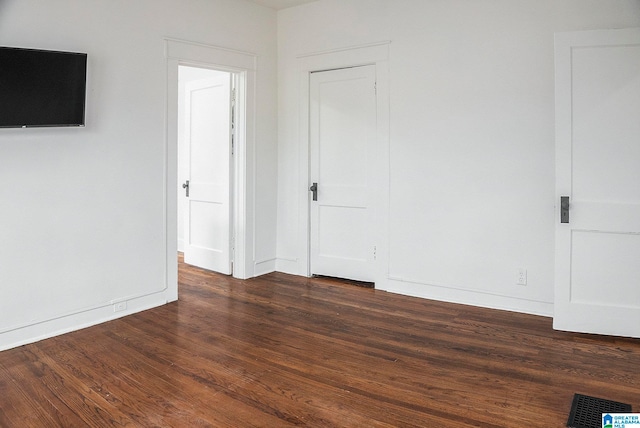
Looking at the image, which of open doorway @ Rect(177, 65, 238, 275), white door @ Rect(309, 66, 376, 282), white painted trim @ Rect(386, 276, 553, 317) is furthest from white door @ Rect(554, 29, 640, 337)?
open doorway @ Rect(177, 65, 238, 275)

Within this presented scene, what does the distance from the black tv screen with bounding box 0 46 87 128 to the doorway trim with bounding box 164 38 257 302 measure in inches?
35.1

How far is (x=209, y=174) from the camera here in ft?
18.1

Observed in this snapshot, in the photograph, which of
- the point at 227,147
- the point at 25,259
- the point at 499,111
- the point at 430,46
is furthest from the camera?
the point at 227,147

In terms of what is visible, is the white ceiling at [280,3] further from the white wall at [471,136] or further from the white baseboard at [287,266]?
the white baseboard at [287,266]

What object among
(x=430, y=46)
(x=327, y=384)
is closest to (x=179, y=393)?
(x=327, y=384)

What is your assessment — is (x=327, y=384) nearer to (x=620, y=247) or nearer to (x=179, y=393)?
(x=179, y=393)

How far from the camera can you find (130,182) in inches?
160

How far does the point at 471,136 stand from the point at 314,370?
8.04ft

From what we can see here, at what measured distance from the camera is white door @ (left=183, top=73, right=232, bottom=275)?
530 centimetres

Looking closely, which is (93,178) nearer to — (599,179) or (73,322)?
(73,322)

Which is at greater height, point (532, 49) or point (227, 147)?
point (532, 49)

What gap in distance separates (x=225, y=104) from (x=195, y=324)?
8.12 ft

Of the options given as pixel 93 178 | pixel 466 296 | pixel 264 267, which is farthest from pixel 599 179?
pixel 93 178

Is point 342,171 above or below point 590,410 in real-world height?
above
